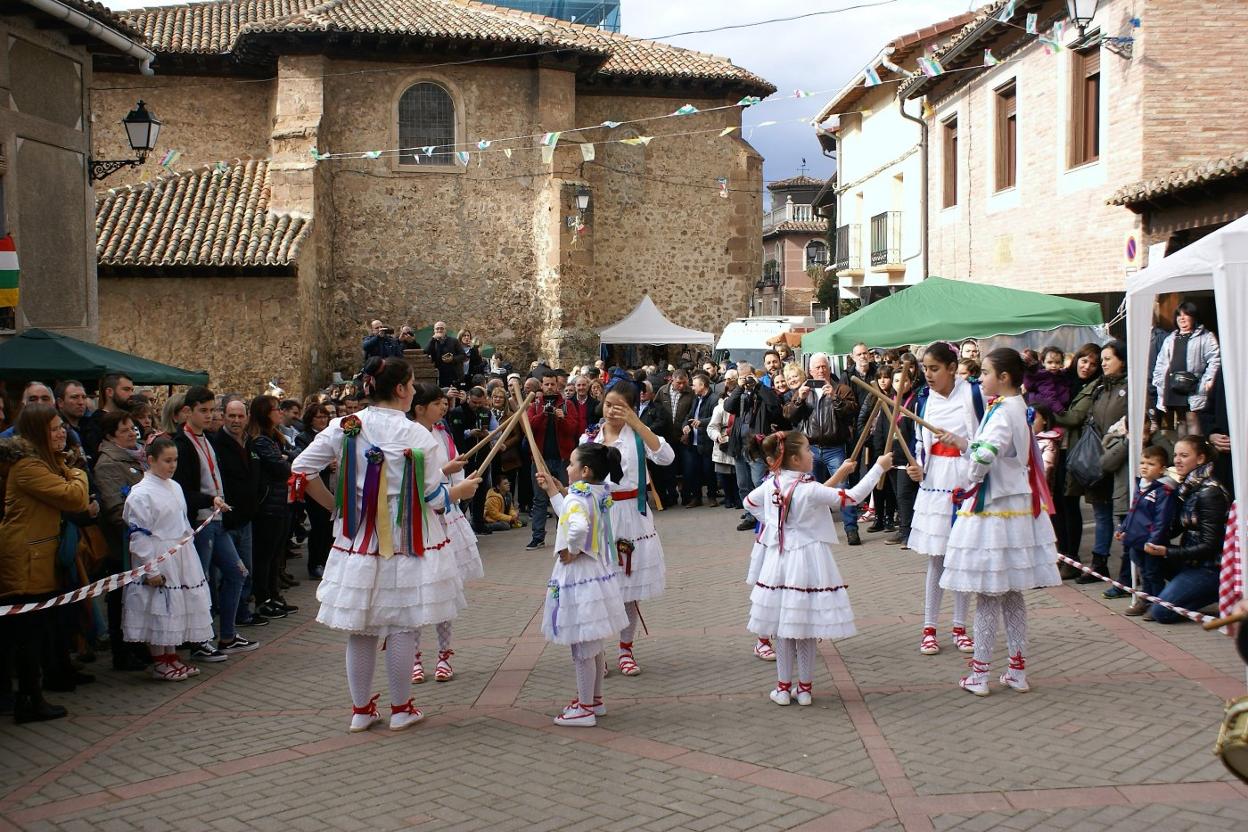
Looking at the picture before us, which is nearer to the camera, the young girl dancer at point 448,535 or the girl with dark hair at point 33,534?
the girl with dark hair at point 33,534

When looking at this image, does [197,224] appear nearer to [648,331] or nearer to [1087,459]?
[648,331]

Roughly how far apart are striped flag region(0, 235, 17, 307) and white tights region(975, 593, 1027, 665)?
33.7 ft

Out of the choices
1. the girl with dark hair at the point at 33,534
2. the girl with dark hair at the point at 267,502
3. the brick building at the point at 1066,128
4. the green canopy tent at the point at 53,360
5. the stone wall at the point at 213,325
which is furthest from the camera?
the stone wall at the point at 213,325

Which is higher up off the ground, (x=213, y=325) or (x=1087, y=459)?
(x=213, y=325)

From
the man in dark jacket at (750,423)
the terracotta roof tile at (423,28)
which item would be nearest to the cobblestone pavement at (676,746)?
the man in dark jacket at (750,423)

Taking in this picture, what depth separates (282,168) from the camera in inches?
970

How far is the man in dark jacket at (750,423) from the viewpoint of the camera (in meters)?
13.9

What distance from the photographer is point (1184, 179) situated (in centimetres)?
1291

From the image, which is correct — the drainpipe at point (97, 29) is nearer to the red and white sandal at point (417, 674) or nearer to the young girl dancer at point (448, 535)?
the young girl dancer at point (448, 535)

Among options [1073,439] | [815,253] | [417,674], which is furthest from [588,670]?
[815,253]

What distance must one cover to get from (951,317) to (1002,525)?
5.84m

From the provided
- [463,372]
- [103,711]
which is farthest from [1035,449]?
[463,372]

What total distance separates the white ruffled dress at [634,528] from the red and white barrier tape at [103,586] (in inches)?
107

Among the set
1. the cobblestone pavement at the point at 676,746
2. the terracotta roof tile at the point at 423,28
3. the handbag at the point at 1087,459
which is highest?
the terracotta roof tile at the point at 423,28
